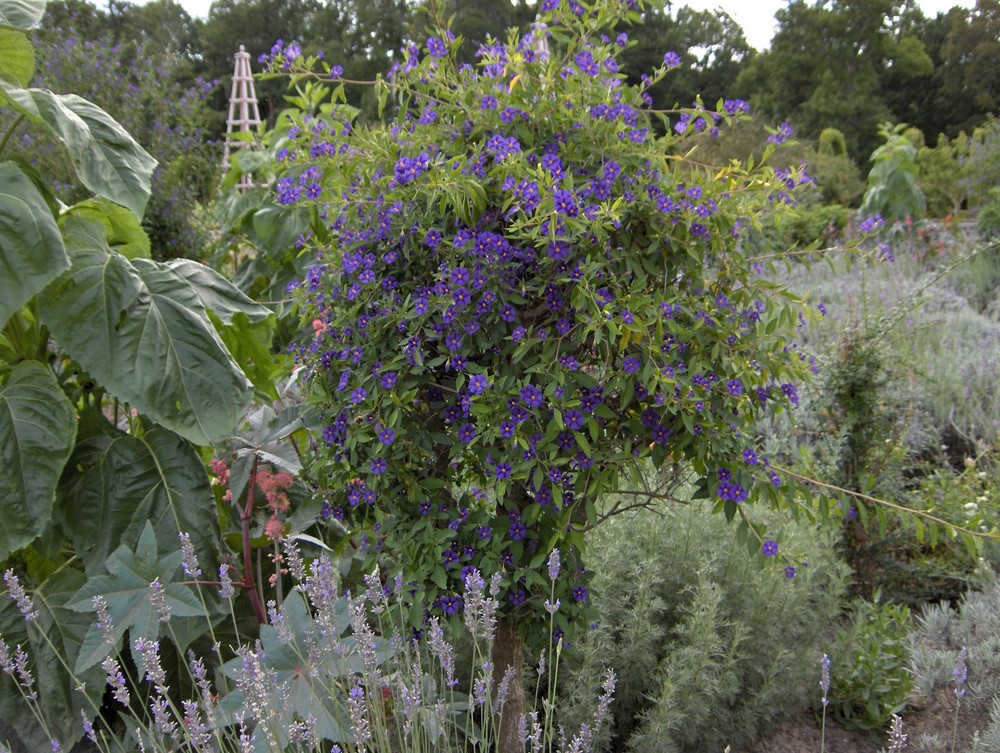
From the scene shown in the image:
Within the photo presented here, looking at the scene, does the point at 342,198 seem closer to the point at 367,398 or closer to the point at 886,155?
the point at 367,398

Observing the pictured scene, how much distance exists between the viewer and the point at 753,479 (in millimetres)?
1942

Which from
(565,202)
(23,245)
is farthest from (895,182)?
(23,245)

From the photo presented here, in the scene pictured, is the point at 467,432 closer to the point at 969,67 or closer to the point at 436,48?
the point at 436,48

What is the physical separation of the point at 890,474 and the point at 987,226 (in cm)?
693

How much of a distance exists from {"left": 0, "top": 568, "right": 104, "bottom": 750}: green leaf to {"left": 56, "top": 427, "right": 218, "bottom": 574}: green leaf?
139 mm

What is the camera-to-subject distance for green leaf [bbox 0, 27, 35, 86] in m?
2.25

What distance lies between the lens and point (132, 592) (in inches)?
75.3

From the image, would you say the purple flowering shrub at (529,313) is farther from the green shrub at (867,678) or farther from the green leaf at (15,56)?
the green shrub at (867,678)

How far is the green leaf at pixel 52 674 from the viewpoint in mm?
2172

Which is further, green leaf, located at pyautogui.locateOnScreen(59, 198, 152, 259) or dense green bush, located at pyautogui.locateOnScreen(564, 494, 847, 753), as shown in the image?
green leaf, located at pyautogui.locateOnScreen(59, 198, 152, 259)

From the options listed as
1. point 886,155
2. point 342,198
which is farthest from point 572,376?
point 886,155

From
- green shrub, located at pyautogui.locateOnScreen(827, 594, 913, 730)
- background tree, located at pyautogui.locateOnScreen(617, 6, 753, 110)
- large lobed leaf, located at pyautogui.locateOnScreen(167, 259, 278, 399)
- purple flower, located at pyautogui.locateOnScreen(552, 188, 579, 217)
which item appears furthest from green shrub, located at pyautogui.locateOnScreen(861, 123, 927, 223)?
background tree, located at pyautogui.locateOnScreen(617, 6, 753, 110)

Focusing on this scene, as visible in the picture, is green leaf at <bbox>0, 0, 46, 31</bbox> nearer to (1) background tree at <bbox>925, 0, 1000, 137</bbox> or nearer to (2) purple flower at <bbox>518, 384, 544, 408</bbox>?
(2) purple flower at <bbox>518, 384, 544, 408</bbox>

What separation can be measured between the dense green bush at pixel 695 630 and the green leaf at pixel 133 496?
1.05 meters
